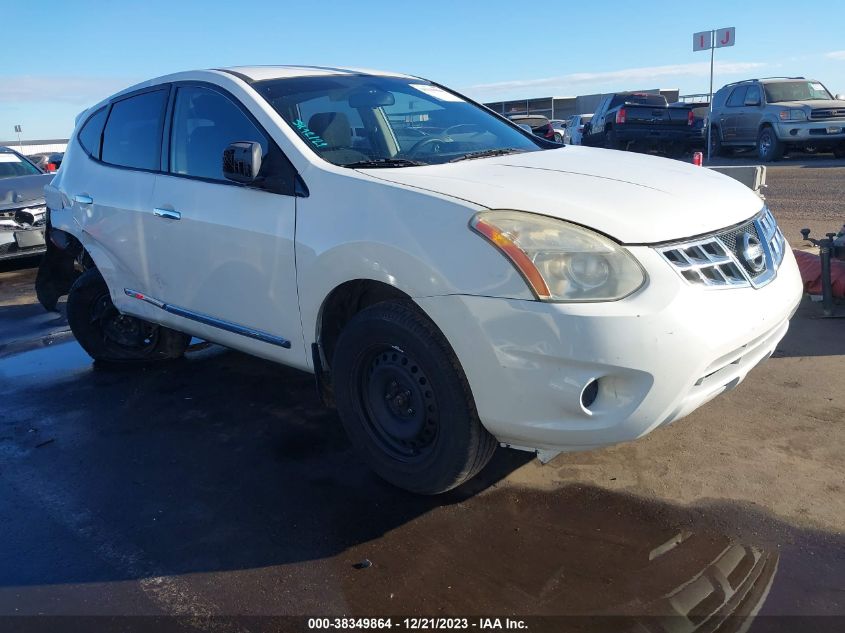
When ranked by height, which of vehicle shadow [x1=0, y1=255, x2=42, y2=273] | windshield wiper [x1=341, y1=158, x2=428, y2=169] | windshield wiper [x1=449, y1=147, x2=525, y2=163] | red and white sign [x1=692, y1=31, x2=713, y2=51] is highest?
red and white sign [x1=692, y1=31, x2=713, y2=51]

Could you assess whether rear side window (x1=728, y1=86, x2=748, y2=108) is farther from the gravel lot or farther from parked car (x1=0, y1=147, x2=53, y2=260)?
the gravel lot

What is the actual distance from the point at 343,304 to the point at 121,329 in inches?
101

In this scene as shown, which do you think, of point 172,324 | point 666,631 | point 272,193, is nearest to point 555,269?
point 666,631

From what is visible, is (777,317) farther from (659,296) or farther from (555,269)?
(555,269)

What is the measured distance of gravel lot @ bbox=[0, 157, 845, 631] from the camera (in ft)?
8.64

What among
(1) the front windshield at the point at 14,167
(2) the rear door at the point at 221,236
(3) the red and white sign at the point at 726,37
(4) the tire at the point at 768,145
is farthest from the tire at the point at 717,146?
(2) the rear door at the point at 221,236

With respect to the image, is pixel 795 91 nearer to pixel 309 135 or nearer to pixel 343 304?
pixel 309 135

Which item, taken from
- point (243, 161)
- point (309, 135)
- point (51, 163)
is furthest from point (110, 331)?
point (51, 163)

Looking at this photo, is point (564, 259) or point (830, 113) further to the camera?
point (830, 113)

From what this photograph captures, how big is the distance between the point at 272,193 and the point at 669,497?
2192 mm

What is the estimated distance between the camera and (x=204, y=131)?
4047 mm

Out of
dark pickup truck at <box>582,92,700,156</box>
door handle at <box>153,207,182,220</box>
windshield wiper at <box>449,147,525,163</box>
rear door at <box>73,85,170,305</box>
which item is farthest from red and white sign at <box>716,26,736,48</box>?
door handle at <box>153,207,182,220</box>

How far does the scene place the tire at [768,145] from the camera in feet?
55.9

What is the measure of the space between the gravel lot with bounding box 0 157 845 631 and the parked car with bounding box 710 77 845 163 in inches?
551
